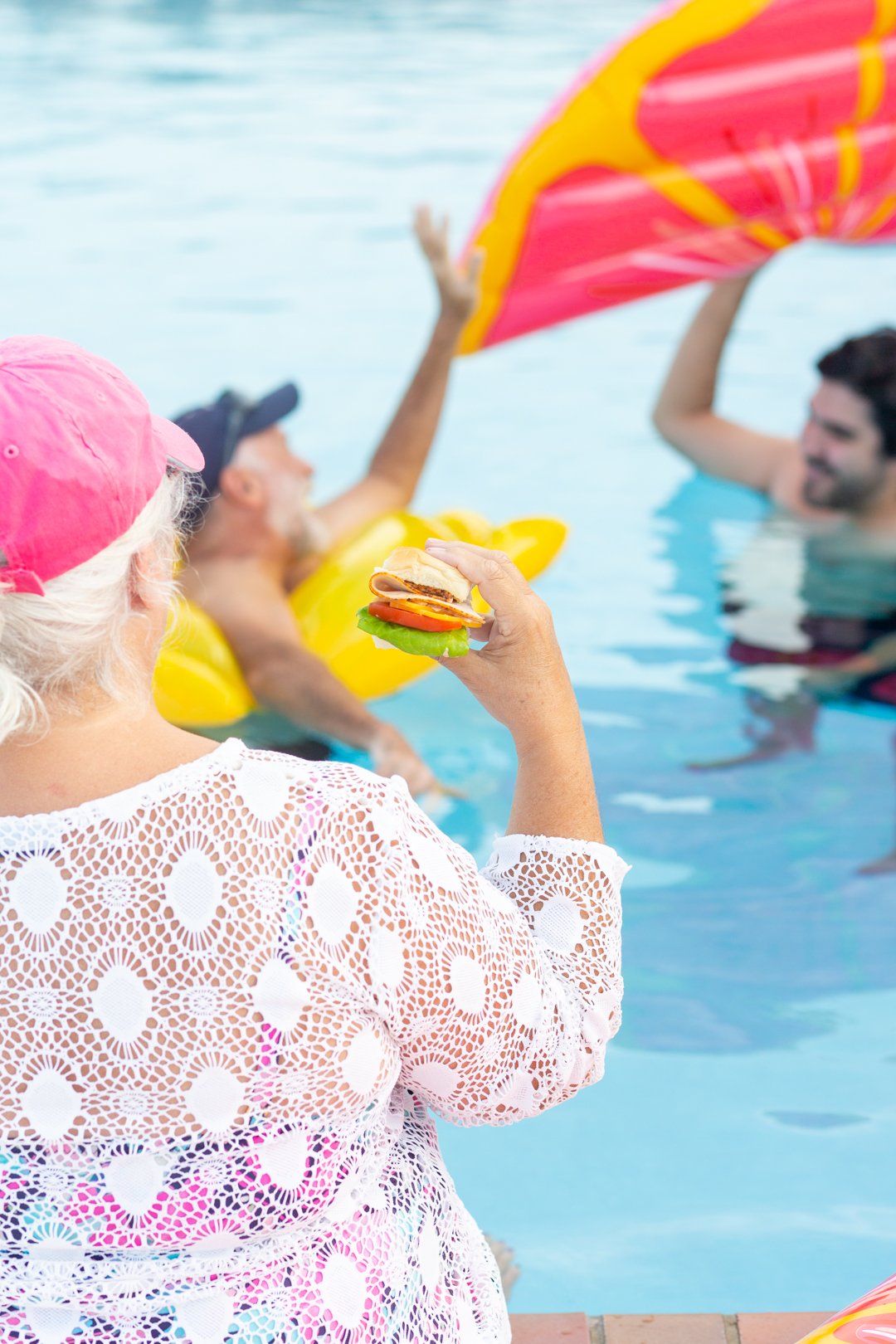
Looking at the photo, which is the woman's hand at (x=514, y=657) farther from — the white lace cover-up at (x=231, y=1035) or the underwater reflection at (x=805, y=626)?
the underwater reflection at (x=805, y=626)

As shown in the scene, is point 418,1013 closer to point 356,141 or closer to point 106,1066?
point 106,1066

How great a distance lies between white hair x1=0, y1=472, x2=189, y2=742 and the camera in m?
0.96

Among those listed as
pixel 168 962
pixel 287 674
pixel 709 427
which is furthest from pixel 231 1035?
pixel 709 427

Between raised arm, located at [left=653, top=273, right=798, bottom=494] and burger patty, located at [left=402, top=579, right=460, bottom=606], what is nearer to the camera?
burger patty, located at [left=402, top=579, right=460, bottom=606]

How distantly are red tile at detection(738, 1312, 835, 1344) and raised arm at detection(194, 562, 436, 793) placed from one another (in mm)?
1482

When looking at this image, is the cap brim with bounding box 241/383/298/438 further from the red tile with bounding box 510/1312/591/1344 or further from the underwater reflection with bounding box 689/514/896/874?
the red tile with bounding box 510/1312/591/1344

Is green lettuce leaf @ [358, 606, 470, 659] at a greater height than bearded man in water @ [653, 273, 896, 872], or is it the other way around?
green lettuce leaf @ [358, 606, 470, 659]

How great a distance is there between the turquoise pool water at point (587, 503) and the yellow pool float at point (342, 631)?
0.32m

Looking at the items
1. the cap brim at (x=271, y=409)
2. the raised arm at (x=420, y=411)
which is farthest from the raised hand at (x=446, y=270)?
the cap brim at (x=271, y=409)

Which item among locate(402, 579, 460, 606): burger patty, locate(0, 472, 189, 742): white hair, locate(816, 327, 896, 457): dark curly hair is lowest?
locate(816, 327, 896, 457): dark curly hair

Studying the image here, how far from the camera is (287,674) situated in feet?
10.4

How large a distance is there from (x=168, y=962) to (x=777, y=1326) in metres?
0.94

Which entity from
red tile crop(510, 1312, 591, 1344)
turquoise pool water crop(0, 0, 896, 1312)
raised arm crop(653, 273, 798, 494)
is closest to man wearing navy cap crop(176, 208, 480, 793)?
turquoise pool water crop(0, 0, 896, 1312)

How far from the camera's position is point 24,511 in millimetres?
940
